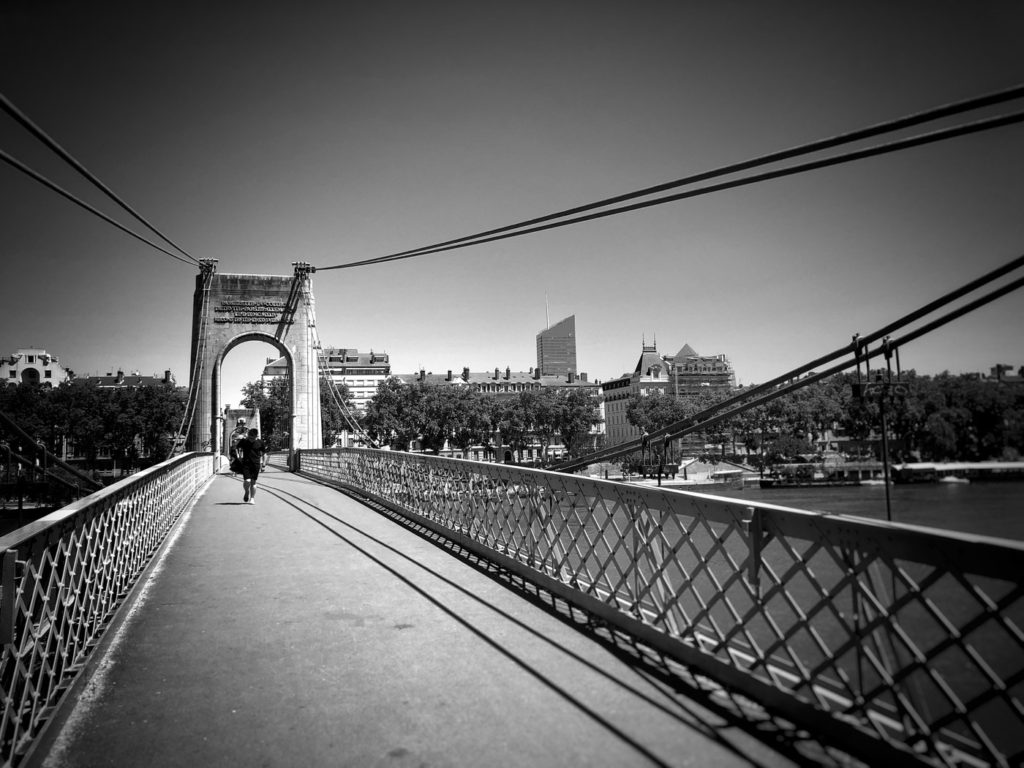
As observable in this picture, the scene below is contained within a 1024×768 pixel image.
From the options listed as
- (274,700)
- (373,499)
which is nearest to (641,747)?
(274,700)

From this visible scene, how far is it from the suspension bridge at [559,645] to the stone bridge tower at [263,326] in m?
20.0

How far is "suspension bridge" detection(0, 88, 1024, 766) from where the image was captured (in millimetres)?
2881

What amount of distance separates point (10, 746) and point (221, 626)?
2.31 metres

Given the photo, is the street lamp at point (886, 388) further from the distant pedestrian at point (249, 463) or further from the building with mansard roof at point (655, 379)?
the building with mansard roof at point (655, 379)

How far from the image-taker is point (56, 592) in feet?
13.9

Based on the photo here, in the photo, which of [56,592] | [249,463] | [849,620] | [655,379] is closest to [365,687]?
[56,592]

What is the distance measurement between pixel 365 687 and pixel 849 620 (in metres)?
2.99

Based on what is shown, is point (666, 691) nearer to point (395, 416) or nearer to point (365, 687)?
point (365, 687)

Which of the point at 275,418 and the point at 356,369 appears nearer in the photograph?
the point at 275,418

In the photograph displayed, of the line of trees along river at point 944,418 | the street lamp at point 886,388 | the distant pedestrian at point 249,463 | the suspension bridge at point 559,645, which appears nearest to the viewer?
the suspension bridge at point 559,645

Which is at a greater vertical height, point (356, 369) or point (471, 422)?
point (356, 369)

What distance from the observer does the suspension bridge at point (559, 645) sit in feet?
9.45

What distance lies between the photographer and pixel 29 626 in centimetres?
355

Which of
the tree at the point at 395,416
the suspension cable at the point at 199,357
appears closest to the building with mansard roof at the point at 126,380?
the tree at the point at 395,416
